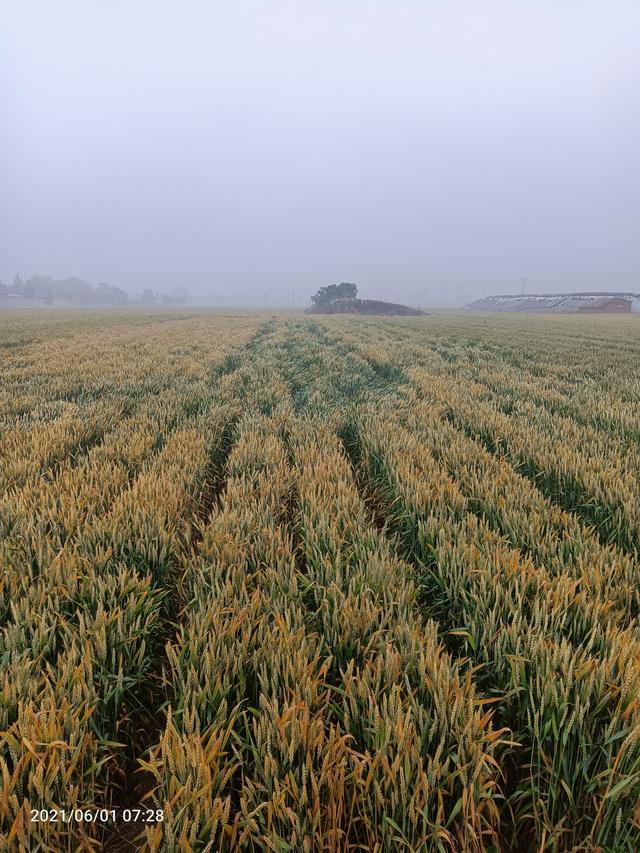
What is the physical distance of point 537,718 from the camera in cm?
133

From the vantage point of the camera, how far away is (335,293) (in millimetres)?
93375

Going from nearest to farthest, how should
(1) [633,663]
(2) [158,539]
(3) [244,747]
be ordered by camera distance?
1. (3) [244,747]
2. (1) [633,663]
3. (2) [158,539]

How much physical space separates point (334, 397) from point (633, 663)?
6140mm

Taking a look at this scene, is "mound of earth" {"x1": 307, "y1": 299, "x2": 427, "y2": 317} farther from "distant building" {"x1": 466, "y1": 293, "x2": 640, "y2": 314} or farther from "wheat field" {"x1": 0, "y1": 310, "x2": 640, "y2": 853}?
"wheat field" {"x1": 0, "y1": 310, "x2": 640, "y2": 853}

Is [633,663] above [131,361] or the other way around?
the other way around

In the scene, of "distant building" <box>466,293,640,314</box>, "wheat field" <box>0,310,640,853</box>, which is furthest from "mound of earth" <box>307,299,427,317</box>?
"wheat field" <box>0,310,640,853</box>

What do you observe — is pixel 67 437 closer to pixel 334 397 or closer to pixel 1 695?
pixel 1 695

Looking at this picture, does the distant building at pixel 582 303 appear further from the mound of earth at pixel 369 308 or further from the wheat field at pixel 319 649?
the wheat field at pixel 319 649

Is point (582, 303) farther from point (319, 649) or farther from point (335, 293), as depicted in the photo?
point (319, 649)

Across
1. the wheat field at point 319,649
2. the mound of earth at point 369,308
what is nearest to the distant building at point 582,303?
the mound of earth at point 369,308

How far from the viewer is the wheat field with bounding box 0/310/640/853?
3.86 feet

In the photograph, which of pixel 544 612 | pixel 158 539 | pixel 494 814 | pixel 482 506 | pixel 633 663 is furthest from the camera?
Answer: pixel 482 506

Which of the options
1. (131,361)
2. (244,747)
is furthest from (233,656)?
(131,361)

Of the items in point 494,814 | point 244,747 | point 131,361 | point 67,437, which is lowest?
point 494,814
